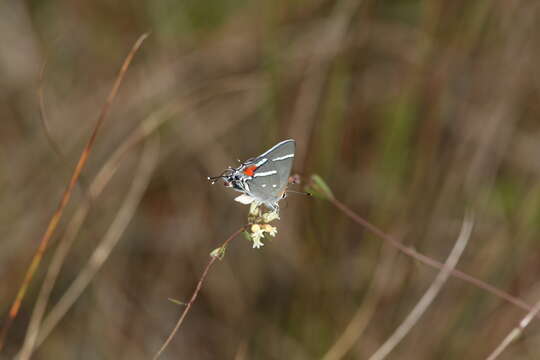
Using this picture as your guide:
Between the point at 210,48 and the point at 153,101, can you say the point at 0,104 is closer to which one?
the point at 153,101

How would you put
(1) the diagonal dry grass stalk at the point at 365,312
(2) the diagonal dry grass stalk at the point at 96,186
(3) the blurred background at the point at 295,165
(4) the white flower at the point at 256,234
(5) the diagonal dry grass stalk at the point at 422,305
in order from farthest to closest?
1. (3) the blurred background at the point at 295,165
2. (1) the diagonal dry grass stalk at the point at 365,312
3. (5) the diagonal dry grass stalk at the point at 422,305
4. (2) the diagonal dry grass stalk at the point at 96,186
5. (4) the white flower at the point at 256,234

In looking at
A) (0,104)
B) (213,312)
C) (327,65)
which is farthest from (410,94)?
(0,104)

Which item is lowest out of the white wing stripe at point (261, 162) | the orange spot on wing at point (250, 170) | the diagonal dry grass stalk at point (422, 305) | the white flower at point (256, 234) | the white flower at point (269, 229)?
the white flower at point (256, 234)

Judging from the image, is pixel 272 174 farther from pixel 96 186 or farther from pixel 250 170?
pixel 96 186

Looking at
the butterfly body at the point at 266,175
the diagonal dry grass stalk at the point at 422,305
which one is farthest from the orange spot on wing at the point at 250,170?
the diagonal dry grass stalk at the point at 422,305

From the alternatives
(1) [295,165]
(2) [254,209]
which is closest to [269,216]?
→ (2) [254,209]

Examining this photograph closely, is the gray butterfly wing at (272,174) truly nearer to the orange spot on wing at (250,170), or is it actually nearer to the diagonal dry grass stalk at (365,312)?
the orange spot on wing at (250,170)
